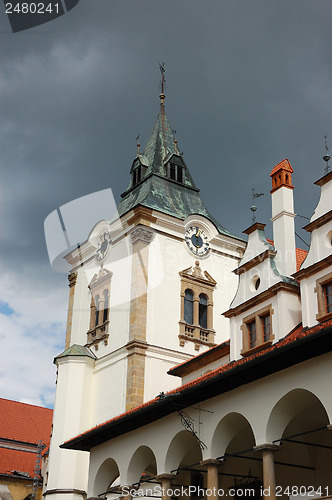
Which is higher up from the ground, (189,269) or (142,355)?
(189,269)

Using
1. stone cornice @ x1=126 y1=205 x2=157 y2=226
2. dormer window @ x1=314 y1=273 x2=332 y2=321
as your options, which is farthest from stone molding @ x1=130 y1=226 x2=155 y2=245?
dormer window @ x1=314 y1=273 x2=332 y2=321

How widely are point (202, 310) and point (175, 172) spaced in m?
10.5

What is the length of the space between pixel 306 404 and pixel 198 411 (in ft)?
12.2

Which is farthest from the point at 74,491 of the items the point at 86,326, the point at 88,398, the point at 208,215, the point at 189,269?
the point at 208,215

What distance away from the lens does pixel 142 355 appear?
3531cm

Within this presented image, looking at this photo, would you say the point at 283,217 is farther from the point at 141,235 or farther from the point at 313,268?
the point at 141,235

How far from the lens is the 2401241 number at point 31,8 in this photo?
1609 centimetres

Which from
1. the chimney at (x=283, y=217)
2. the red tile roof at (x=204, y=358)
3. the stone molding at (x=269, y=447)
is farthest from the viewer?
the red tile roof at (x=204, y=358)

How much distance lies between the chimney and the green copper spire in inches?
579

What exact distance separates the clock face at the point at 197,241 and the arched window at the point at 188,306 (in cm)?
261

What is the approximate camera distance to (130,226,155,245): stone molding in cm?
3850

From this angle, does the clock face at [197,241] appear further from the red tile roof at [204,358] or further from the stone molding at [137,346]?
the red tile roof at [204,358]

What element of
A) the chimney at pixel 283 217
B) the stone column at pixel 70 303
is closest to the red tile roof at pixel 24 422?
the stone column at pixel 70 303

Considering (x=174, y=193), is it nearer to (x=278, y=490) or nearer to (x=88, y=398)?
(x=88, y=398)
